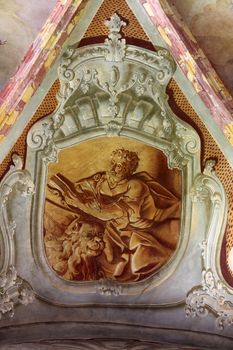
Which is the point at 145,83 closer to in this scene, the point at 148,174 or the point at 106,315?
the point at 148,174

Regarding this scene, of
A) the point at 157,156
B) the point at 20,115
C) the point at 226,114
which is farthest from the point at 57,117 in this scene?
the point at 226,114

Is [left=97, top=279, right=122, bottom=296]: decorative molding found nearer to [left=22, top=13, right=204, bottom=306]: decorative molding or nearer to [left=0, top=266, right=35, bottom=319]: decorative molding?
[left=22, top=13, right=204, bottom=306]: decorative molding

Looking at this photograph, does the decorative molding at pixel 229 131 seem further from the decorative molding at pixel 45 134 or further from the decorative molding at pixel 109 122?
the decorative molding at pixel 45 134

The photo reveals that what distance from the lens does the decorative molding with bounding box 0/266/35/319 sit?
11.6m

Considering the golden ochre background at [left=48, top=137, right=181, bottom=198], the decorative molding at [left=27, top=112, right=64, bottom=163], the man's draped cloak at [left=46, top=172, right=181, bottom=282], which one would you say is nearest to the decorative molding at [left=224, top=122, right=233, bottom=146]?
the golden ochre background at [left=48, top=137, right=181, bottom=198]

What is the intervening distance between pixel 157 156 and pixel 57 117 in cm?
134

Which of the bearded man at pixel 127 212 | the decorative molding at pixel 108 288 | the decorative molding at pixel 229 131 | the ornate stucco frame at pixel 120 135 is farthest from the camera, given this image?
the bearded man at pixel 127 212

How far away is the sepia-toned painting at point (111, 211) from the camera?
39.3ft

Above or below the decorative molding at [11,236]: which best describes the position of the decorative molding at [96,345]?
below

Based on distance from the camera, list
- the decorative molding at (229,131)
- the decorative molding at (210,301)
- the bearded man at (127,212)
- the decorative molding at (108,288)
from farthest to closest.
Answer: the bearded man at (127,212) < the decorative molding at (108,288) < the decorative molding at (210,301) < the decorative molding at (229,131)

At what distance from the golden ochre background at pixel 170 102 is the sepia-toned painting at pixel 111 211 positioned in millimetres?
547

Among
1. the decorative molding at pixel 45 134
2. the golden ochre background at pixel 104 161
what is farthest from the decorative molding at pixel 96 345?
the decorative molding at pixel 45 134

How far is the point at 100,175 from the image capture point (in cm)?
1211

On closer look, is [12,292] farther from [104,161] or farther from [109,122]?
[109,122]
